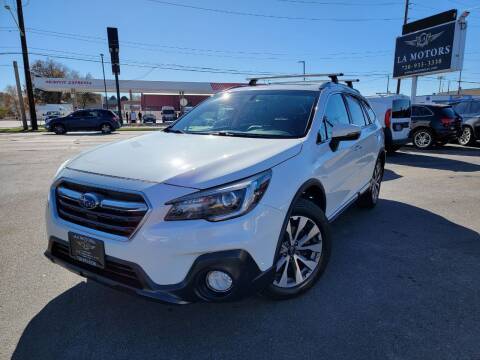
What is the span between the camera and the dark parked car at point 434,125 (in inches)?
492

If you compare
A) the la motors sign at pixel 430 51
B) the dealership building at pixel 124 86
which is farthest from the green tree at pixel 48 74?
the la motors sign at pixel 430 51

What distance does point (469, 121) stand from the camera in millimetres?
13633

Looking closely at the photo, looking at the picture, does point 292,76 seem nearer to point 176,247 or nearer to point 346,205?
point 346,205

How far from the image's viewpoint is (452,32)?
1884 centimetres

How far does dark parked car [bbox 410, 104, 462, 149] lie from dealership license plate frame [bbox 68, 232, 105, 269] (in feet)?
42.9

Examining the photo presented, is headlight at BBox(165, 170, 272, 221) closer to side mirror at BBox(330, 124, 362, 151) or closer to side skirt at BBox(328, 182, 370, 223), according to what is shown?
side mirror at BBox(330, 124, 362, 151)

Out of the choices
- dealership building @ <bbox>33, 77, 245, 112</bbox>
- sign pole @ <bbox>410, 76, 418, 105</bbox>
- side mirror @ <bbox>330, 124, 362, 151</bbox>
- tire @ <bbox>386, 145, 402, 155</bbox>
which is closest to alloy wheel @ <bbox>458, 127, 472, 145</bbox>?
tire @ <bbox>386, 145, 402, 155</bbox>

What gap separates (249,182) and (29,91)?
104 ft

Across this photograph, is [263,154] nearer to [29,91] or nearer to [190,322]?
[190,322]

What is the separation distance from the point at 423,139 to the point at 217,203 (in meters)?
13.0

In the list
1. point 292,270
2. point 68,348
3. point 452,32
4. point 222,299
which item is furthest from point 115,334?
point 452,32

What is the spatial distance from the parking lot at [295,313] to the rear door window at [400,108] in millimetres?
7128

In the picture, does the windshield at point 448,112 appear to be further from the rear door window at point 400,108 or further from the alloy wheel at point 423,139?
the rear door window at point 400,108

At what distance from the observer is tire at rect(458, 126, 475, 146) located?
13672mm
